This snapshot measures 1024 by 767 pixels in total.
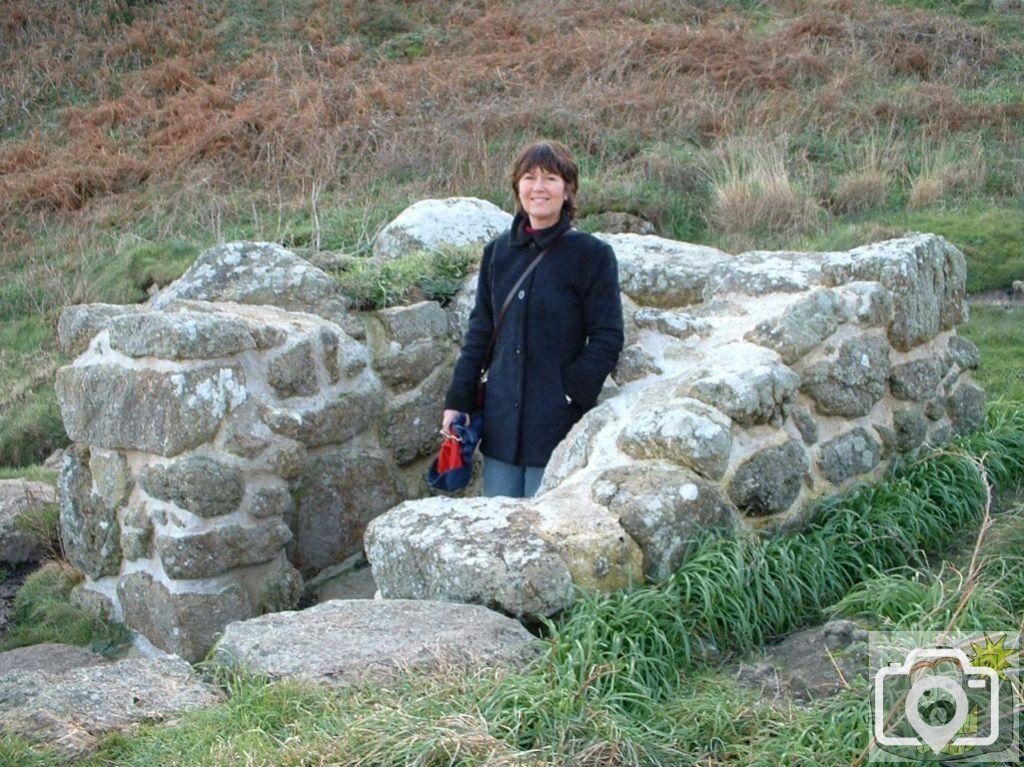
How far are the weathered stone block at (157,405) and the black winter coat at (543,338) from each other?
906 millimetres

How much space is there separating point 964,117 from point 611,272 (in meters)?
10.3

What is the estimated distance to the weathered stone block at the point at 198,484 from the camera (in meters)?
5.13

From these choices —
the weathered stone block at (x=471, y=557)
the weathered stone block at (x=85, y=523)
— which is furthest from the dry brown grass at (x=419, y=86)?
the weathered stone block at (x=471, y=557)

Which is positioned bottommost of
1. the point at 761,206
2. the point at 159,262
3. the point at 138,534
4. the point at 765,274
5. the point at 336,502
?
the point at 159,262

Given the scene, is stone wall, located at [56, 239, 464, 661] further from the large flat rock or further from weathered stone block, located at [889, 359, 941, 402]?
weathered stone block, located at [889, 359, 941, 402]

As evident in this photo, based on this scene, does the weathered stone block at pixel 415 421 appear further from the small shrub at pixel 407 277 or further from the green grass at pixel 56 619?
the green grass at pixel 56 619

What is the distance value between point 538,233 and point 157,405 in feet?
5.28

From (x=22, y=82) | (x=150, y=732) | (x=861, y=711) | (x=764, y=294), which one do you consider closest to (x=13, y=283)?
(x=22, y=82)

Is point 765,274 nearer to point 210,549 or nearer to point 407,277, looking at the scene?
point 407,277

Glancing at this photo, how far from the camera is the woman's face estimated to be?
4855mm

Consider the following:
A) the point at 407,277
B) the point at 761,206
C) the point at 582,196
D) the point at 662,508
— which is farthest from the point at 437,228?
the point at 582,196

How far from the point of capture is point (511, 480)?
5160 millimetres

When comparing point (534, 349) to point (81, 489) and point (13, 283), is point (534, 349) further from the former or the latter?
point (13, 283)

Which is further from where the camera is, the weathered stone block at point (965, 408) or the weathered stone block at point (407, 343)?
the weathered stone block at point (407, 343)
